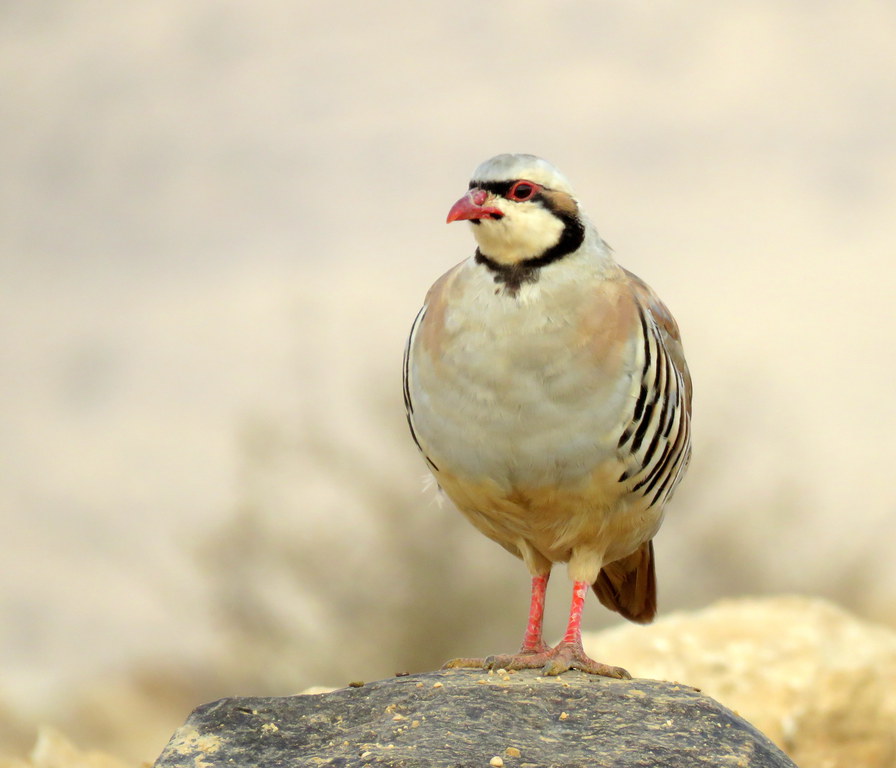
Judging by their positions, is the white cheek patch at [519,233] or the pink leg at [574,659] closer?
the white cheek patch at [519,233]

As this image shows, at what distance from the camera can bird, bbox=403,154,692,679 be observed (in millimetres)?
4059

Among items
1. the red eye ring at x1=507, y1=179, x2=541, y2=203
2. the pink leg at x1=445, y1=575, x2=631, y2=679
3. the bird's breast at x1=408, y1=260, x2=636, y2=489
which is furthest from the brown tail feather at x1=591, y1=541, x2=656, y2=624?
the red eye ring at x1=507, y1=179, x2=541, y2=203

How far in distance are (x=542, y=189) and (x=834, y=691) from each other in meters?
3.37

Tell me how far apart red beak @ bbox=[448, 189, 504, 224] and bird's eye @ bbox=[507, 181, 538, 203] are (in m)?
0.07

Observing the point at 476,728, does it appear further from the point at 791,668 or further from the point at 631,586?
the point at 791,668

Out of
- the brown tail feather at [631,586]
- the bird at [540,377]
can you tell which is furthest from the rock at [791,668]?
the bird at [540,377]

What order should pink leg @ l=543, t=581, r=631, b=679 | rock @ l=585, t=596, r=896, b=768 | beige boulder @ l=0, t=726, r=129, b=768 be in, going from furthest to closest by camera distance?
rock @ l=585, t=596, r=896, b=768
beige boulder @ l=0, t=726, r=129, b=768
pink leg @ l=543, t=581, r=631, b=679

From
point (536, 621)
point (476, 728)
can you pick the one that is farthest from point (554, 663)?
point (476, 728)

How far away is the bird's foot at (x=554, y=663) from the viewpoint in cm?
426

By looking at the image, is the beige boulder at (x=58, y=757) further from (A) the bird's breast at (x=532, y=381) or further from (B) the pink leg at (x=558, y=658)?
(A) the bird's breast at (x=532, y=381)

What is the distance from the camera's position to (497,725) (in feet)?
12.0

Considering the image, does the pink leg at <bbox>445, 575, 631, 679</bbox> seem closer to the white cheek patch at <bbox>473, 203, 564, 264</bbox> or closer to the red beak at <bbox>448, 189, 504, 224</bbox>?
the white cheek patch at <bbox>473, 203, 564, 264</bbox>

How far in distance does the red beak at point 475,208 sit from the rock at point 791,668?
319 centimetres

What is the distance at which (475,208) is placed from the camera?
4004 mm
